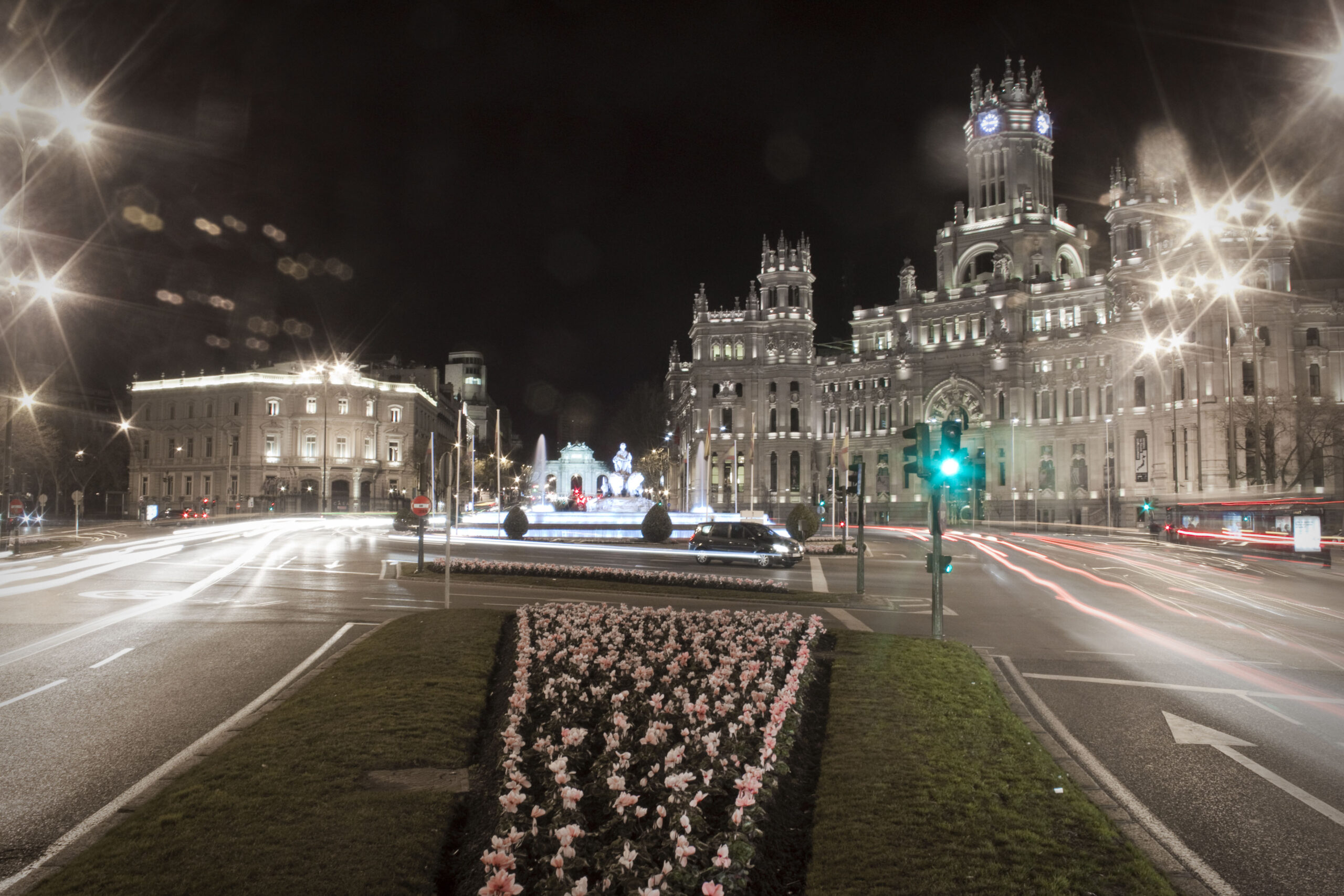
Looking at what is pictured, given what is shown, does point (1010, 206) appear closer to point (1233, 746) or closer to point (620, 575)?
point (620, 575)

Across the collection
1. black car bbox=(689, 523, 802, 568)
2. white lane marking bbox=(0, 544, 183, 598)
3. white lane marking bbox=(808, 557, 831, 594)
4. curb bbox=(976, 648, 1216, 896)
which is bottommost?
white lane marking bbox=(808, 557, 831, 594)

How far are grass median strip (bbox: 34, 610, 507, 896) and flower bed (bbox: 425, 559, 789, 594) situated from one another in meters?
13.8

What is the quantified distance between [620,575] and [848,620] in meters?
8.48

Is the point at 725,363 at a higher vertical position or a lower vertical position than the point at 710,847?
higher

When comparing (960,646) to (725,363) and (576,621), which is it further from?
(725,363)

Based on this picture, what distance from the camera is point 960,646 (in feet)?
46.9

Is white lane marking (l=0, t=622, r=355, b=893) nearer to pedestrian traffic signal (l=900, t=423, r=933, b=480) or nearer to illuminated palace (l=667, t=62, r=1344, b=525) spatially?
pedestrian traffic signal (l=900, t=423, r=933, b=480)

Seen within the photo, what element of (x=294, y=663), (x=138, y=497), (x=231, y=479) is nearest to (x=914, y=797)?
(x=294, y=663)

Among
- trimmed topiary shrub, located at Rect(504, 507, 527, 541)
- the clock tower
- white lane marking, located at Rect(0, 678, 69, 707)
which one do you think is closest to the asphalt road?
white lane marking, located at Rect(0, 678, 69, 707)

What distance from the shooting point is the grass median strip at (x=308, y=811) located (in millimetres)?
5746

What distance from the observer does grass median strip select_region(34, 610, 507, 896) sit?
18.9 ft

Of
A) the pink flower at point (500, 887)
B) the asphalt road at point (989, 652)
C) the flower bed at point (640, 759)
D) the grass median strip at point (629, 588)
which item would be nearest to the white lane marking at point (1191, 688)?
the asphalt road at point (989, 652)

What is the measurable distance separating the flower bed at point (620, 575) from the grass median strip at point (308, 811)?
13.8 metres

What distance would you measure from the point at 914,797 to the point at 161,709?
8500 millimetres
